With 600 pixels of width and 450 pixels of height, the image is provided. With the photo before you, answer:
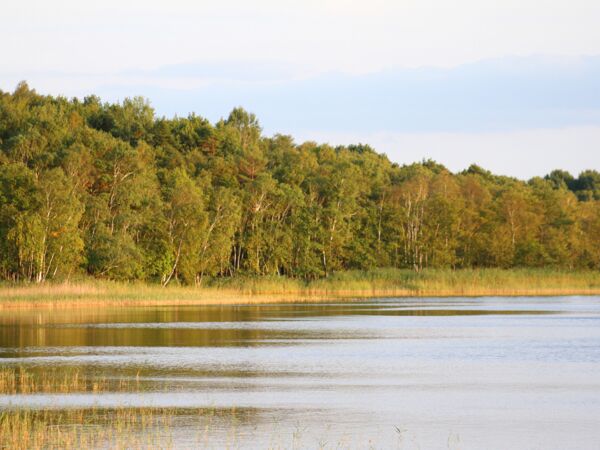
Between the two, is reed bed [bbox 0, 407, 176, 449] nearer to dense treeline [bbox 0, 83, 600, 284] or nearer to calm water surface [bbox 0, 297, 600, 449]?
calm water surface [bbox 0, 297, 600, 449]

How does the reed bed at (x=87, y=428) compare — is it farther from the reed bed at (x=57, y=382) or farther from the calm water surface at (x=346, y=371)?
the reed bed at (x=57, y=382)

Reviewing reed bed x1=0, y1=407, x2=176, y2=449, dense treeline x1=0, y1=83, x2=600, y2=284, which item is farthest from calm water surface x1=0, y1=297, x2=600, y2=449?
dense treeline x1=0, y1=83, x2=600, y2=284

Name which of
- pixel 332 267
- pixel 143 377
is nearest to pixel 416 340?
pixel 143 377

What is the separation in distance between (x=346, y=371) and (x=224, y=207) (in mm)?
49292

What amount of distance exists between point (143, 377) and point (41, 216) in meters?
40.2

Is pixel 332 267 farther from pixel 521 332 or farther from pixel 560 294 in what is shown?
pixel 521 332

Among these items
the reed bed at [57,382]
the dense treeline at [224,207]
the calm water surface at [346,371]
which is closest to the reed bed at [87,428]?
the calm water surface at [346,371]

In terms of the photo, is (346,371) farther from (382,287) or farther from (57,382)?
(382,287)

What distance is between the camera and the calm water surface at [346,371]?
19.3 metres

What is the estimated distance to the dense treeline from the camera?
67.2 metres

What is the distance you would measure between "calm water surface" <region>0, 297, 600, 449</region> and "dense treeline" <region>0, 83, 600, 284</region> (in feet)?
45.3

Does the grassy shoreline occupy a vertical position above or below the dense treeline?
below

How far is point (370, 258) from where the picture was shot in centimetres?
9044

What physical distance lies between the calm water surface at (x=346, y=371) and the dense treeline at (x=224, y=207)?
13.8 metres
